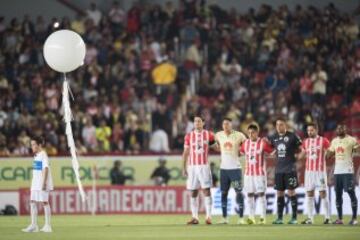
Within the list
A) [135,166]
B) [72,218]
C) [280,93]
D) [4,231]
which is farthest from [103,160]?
[4,231]

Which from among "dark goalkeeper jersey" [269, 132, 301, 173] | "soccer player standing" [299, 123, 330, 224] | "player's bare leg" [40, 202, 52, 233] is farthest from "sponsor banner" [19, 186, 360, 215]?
"player's bare leg" [40, 202, 52, 233]

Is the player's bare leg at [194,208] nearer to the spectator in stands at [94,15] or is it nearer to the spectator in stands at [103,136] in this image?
the spectator in stands at [103,136]

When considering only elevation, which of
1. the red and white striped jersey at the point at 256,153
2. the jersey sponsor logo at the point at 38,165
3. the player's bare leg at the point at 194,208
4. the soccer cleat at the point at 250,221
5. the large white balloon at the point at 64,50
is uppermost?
the large white balloon at the point at 64,50

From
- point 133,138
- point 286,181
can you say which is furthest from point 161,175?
point 286,181

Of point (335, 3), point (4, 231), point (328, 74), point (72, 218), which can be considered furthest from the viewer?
point (335, 3)

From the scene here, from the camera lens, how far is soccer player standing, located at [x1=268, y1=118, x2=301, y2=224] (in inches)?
1096

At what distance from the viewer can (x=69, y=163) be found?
3588 centimetres

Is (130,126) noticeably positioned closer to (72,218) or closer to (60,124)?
(60,124)

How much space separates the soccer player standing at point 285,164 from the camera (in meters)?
27.8

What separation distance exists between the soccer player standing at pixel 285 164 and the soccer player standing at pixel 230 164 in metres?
0.89

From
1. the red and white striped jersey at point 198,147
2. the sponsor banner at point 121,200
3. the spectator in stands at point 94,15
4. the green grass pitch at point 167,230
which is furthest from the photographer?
the spectator in stands at point 94,15

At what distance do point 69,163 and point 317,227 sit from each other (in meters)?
11.3

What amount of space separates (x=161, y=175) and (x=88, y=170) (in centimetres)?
208

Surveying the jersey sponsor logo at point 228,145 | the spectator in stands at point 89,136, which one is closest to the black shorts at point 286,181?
the jersey sponsor logo at point 228,145
